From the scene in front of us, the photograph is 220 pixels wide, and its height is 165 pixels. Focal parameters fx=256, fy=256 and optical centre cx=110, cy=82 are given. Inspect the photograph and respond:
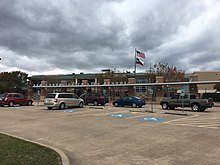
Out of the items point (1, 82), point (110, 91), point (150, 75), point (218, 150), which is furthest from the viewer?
point (1, 82)

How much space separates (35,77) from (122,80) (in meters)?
32.2

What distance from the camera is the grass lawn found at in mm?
6418

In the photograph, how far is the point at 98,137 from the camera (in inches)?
424

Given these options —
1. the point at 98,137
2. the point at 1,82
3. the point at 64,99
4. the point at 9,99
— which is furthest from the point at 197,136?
the point at 1,82

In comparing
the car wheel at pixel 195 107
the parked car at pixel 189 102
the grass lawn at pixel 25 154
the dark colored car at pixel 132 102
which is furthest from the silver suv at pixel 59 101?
the grass lawn at pixel 25 154

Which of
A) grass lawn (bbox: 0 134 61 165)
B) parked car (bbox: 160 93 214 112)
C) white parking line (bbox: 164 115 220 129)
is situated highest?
parked car (bbox: 160 93 214 112)

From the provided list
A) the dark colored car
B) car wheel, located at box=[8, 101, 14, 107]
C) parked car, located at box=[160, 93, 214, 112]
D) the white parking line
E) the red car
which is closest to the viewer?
the white parking line

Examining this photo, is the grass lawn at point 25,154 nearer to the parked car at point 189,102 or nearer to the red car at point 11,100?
the parked car at point 189,102

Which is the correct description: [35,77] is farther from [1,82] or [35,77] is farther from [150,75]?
[150,75]

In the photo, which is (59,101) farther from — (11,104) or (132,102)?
(11,104)

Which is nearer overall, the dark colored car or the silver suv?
the silver suv

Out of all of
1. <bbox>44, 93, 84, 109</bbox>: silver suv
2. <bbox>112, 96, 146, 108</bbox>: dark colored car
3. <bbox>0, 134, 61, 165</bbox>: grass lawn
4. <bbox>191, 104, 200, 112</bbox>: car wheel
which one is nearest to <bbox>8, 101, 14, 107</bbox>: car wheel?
<bbox>44, 93, 84, 109</bbox>: silver suv

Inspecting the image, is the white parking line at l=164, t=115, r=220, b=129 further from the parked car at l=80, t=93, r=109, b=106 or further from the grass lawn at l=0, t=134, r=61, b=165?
the parked car at l=80, t=93, r=109, b=106

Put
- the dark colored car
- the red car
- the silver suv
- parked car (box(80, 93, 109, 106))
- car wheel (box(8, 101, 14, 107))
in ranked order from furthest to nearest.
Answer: parked car (box(80, 93, 109, 106)) → car wheel (box(8, 101, 14, 107)) → the red car → the dark colored car → the silver suv
